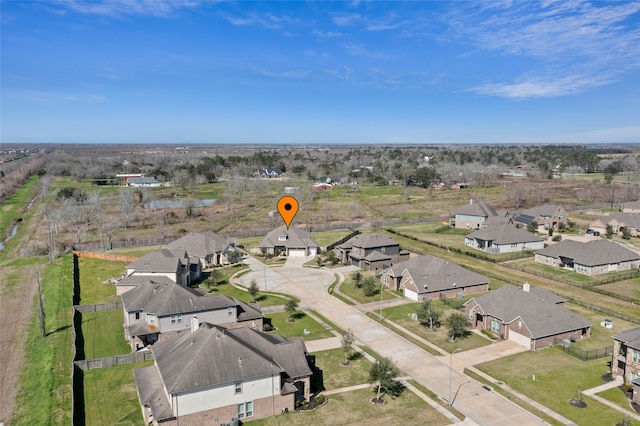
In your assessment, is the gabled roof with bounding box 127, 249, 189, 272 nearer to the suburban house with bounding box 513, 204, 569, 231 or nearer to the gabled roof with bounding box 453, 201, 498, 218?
the gabled roof with bounding box 453, 201, 498, 218

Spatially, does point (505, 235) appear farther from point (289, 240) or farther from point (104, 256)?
point (104, 256)

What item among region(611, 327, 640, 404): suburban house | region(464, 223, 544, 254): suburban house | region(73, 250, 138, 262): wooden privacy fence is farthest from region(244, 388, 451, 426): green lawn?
region(464, 223, 544, 254): suburban house

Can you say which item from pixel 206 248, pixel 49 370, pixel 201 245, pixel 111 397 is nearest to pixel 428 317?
pixel 111 397

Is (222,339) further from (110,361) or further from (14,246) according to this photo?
(14,246)

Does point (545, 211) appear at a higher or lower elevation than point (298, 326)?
A: higher

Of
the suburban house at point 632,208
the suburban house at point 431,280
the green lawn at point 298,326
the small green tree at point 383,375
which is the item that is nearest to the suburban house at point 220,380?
the small green tree at point 383,375

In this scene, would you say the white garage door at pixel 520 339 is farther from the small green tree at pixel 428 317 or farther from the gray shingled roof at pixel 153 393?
the gray shingled roof at pixel 153 393

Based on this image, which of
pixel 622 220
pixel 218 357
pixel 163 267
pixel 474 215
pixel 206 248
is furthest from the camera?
pixel 474 215
